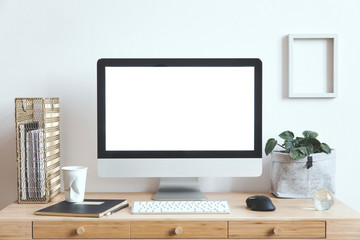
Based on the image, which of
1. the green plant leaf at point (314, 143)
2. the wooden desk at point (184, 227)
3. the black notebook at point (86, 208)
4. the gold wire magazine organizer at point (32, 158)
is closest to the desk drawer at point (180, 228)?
the wooden desk at point (184, 227)

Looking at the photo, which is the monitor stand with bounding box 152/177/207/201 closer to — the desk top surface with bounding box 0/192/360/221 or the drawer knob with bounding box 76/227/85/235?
the desk top surface with bounding box 0/192/360/221

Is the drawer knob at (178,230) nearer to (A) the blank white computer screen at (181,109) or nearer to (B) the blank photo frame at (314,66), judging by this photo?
(A) the blank white computer screen at (181,109)

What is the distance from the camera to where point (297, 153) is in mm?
1732

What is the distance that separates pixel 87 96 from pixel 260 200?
35.9 inches

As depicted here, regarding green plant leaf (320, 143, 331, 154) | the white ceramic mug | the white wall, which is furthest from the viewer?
the white wall

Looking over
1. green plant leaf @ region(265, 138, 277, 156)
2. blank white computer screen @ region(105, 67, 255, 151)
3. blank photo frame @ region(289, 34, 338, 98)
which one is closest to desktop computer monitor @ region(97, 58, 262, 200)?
blank white computer screen @ region(105, 67, 255, 151)

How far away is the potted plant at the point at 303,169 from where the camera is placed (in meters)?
1.75

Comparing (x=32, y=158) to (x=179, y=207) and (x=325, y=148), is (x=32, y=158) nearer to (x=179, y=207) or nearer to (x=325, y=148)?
(x=179, y=207)

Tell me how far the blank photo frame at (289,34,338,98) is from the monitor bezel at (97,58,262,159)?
0.33 metres

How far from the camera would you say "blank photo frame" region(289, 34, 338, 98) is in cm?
197

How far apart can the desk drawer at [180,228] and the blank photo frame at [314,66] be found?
800 millimetres

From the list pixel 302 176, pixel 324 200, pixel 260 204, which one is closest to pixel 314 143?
pixel 302 176


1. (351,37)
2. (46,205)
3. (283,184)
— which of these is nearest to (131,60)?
(46,205)

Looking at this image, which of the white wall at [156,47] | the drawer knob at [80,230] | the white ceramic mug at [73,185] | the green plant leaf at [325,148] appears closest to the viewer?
the drawer knob at [80,230]
